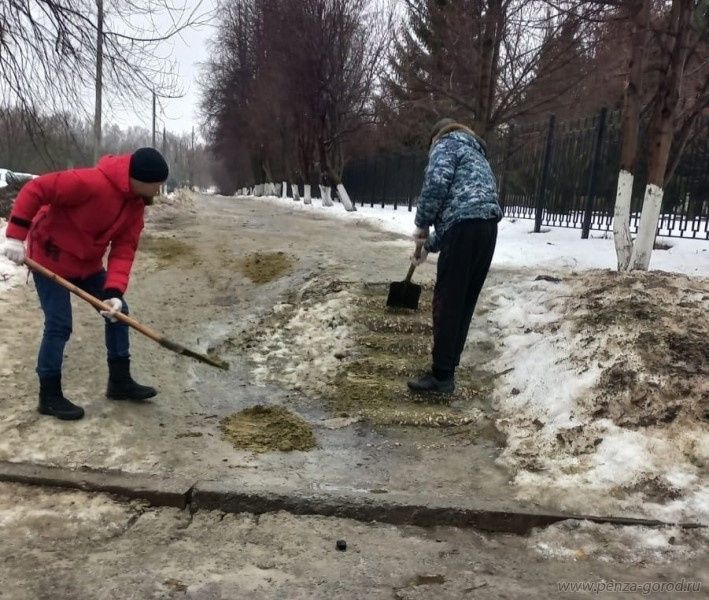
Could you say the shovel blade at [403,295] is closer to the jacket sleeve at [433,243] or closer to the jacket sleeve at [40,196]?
the jacket sleeve at [433,243]

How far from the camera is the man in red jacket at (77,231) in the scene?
3359mm

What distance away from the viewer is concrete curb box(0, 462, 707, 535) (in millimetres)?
2863

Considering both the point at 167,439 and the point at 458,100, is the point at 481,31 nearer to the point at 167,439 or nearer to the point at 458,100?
the point at 458,100

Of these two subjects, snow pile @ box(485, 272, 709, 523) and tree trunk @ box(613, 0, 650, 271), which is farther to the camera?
tree trunk @ box(613, 0, 650, 271)

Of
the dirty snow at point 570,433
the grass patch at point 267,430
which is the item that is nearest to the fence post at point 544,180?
the dirty snow at point 570,433

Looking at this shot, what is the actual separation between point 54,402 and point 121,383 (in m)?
0.45

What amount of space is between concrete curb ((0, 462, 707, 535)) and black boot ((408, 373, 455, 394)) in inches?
55.0

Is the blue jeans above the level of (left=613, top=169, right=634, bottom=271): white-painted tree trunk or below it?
below

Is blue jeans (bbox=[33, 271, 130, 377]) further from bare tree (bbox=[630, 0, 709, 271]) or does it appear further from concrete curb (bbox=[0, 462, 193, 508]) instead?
bare tree (bbox=[630, 0, 709, 271])

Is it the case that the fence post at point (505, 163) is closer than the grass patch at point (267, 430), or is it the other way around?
the grass patch at point (267, 430)

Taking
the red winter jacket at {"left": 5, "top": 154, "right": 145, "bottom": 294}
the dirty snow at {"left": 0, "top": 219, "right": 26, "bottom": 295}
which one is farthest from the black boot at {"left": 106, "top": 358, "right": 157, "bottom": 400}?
the dirty snow at {"left": 0, "top": 219, "right": 26, "bottom": 295}

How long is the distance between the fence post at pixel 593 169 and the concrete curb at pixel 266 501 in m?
7.35

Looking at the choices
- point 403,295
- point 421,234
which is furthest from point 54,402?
point 403,295

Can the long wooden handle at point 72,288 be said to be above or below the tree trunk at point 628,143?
below
